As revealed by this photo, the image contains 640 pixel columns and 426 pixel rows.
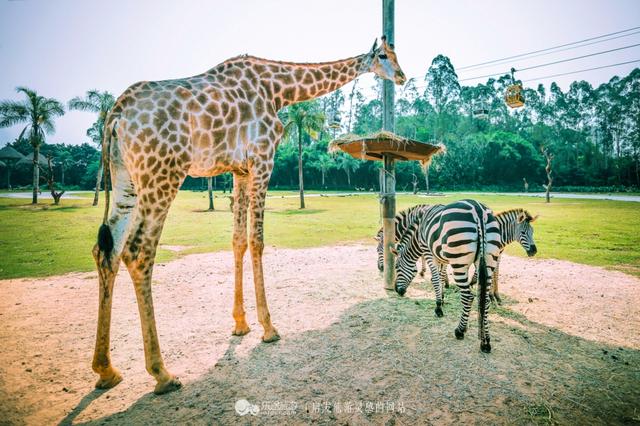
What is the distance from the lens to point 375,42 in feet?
18.6

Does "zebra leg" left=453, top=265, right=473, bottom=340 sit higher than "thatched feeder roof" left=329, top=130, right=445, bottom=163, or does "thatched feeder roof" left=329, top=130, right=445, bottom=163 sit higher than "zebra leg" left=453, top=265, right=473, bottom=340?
"thatched feeder roof" left=329, top=130, right=445, bottom=163

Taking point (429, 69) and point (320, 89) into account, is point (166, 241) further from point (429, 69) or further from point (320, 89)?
point (429, 69)

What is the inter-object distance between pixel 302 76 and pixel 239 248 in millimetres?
2902

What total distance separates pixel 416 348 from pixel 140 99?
4.72m

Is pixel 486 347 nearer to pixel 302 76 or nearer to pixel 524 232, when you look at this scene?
pixel 524 232

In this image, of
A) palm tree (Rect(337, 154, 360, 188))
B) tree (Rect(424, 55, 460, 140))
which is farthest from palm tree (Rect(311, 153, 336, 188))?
tree (Rect(424, 55, 460, 140))

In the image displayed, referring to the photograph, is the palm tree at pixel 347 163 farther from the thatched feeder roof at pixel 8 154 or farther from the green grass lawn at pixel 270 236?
the thatched feeder roof at pixel 8 154

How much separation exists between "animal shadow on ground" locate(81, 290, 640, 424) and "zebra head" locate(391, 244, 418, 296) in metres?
1.17

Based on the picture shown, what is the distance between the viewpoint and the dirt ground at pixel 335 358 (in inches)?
131

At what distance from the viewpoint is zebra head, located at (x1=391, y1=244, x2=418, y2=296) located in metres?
6.39

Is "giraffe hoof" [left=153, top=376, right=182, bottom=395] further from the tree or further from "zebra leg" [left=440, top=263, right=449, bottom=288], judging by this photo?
the tree

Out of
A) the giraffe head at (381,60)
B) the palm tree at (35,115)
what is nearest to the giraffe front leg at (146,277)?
the giraffe head at (381,60)

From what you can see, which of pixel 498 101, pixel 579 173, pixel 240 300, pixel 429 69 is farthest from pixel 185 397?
pixel 498 101

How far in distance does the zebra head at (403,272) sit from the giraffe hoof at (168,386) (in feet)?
13.5
